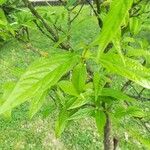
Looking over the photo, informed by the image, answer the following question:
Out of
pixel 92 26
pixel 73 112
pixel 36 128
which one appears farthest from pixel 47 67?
pixel 92 26

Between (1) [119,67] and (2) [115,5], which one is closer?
(2) [115,5]

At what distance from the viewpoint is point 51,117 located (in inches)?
362

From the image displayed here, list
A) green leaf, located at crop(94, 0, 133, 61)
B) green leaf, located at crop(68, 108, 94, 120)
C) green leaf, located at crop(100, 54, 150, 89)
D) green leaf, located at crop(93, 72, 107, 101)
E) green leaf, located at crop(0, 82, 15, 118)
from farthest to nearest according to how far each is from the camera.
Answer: green leaf, located at crop(68, 108, 94, 120) < green leaf, located at crop(93, 72, 107, 101) < green leaf, located at crop(0, 82, 15, 118) < green leaf, located at crop(100, 54, 150, 89) < green leaf, located at crop(94, 0, 133, 61)

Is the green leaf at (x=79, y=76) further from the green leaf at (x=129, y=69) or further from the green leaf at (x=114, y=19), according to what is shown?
the green leaf at (x=114, y=19)

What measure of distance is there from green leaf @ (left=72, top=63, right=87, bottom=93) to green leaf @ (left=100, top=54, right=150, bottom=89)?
0.19 meters

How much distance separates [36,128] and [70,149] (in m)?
1.11

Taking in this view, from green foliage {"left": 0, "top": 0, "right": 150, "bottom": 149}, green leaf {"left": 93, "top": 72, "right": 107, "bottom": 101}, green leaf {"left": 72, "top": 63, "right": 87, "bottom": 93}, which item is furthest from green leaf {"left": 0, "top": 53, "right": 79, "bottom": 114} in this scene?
green leaf {"left": 93, "top": 72, "right": 107, "bottom": 101}

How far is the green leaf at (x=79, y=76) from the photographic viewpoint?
1.18m

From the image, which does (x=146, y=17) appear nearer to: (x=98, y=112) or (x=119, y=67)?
(x=98, y=112)

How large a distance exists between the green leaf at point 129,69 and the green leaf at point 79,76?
0.64 feet

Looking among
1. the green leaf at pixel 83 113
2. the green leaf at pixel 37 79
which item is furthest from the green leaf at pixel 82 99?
the green leaf at pixel 37 79

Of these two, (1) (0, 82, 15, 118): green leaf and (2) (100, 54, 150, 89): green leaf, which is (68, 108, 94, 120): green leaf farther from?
(2) (100, 54, 150, 89): green leaf

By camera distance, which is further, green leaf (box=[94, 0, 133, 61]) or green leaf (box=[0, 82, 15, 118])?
green leaf (box=[0, 82, 15, 118])

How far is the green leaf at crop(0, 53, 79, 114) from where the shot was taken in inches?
28.9
